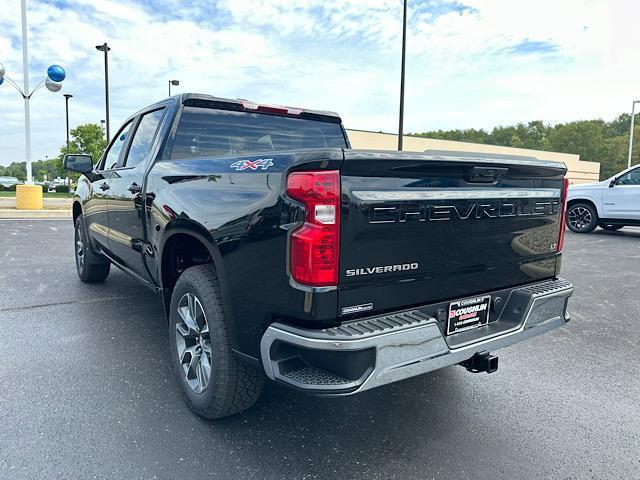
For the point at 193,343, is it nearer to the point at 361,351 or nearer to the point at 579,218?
the point at 361,351

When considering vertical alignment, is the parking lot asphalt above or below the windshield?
below

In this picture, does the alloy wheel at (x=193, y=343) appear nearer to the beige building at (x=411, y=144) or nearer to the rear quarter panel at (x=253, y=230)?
the rear quarter panel at (x=253, y=230)

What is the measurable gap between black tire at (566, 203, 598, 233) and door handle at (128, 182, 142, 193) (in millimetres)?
11511

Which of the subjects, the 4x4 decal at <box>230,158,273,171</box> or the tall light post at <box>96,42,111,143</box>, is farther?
the tall light post at <box>96,42,111,143</box>

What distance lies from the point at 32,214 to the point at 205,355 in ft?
46.5

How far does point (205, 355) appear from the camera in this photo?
277 cm

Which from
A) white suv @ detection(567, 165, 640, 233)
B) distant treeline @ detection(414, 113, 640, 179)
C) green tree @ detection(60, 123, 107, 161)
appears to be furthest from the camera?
distant treeline @ detection(414, 113, 640, 179)

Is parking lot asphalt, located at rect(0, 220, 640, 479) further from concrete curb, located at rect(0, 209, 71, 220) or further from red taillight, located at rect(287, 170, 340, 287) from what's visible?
concrete curb, located at rect(0, 209, 71, 220)

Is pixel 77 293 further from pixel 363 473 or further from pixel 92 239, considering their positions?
pixel 363 473

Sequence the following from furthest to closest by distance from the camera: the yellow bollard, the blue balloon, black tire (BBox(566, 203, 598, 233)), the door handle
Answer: the yellow bollard, the blue balloon, black tire (BBox(566, 203, 598, 233)), the door handle

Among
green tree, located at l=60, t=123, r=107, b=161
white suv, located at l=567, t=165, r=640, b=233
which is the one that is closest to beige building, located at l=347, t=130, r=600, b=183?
white suv, located at l=567, t=165, r=640, b=233

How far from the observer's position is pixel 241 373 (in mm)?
2529

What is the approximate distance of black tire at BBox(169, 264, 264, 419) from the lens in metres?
2.51

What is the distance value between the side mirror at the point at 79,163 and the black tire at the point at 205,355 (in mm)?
2858
